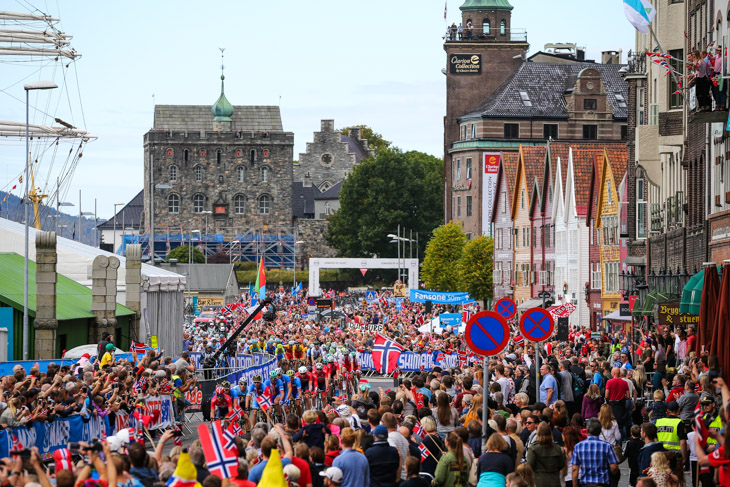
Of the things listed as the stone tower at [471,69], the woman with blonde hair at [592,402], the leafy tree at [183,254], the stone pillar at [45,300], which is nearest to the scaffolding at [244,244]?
the leafy tree at [183,254]

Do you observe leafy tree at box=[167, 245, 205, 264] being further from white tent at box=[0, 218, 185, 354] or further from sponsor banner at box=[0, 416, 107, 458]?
sponsor banner at box=[0, 416, 107, 458]

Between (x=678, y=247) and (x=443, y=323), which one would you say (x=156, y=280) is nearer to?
(x=443, y=323)

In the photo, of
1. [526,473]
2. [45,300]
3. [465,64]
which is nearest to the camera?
[526,473]

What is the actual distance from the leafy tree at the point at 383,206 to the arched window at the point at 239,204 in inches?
991

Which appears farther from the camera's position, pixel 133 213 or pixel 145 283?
pixel 133 213

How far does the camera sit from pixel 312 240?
512ft

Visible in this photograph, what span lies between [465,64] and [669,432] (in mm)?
→ 89471

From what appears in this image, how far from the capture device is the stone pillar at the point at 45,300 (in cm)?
3447

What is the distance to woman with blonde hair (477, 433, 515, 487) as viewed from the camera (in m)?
12.1

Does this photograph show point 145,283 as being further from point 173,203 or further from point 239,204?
point 173,203

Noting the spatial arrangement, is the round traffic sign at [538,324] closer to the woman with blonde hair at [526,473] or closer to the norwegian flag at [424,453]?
the norwegian flag at [424,453]

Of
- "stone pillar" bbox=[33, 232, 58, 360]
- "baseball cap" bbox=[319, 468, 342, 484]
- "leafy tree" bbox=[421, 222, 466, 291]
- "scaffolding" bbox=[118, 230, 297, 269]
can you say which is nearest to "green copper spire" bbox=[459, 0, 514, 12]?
"leafy tree" bbox=[421, 222, 466, 291]

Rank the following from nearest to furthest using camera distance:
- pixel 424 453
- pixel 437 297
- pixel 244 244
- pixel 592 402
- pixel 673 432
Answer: pixel 424 453 → pixel 673 432 → pixel 592 402 → pixel 437 297 → pixel 244 244

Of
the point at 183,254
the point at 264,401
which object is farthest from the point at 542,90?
the point at 264,401
